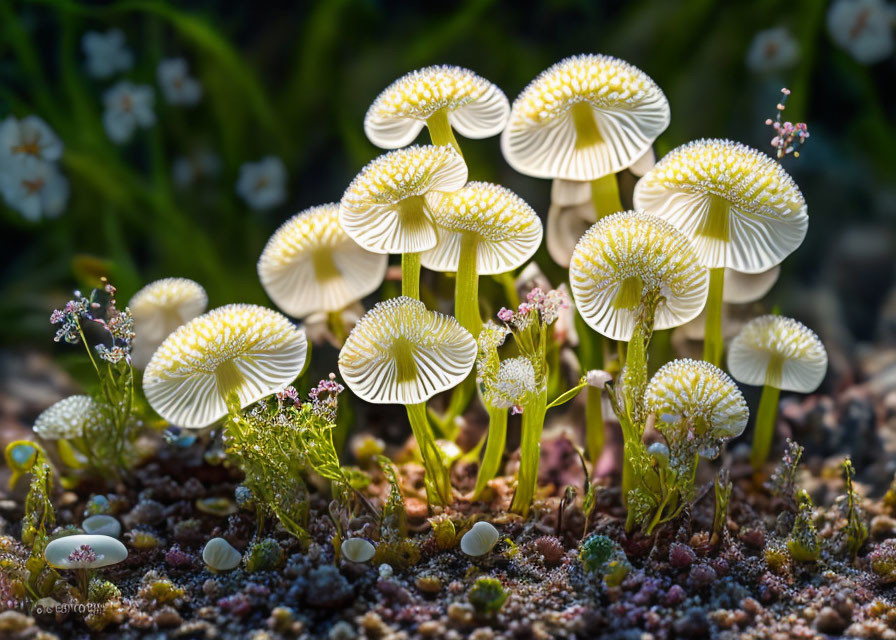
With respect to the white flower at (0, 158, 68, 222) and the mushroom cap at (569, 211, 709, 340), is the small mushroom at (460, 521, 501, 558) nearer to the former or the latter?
the mushroom cap at (569, 211, 709, 340)

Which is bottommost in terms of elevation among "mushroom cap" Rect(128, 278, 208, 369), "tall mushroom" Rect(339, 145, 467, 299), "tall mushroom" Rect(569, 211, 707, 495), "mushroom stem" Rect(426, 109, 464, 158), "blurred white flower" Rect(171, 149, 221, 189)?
"tall mushroom" Rect(569, 211, 707, 495)

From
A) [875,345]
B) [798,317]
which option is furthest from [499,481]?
[875,345]

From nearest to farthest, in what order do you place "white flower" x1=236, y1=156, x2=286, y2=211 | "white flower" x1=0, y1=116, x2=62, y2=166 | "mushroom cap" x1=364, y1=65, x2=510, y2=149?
"mushroom cap" x1=364, y1=65, x2=510, y2=149
"white flower" x1=0, y1=116, x2=62, y2=166
"white flower" x1=236, y1=156, x2=286, y2=211

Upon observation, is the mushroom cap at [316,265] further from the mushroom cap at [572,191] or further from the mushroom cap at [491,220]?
the mushroom cap at [572,191]

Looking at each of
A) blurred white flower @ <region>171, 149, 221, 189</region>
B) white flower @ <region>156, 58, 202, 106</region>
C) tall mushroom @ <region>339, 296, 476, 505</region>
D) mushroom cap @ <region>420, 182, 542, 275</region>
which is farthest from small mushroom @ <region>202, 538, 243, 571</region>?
white flower @ <region>156, 58, 202, 106</region>

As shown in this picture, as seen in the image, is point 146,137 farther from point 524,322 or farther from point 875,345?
point 875,345

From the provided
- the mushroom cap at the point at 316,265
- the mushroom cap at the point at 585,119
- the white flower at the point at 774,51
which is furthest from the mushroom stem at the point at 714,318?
the white flower at the point at 774,51
